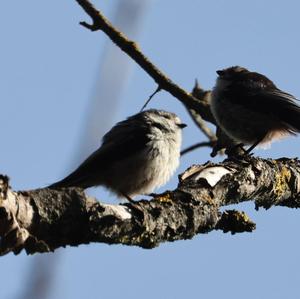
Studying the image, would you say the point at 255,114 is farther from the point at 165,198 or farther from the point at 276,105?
the point at 165,198

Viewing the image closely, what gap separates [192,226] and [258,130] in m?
3.42

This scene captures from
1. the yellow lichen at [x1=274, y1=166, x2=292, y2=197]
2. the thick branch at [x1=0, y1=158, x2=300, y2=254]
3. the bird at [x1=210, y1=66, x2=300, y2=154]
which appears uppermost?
the bird at [x1=210, y1=66, x2=300, y2=154]

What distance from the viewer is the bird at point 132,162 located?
528cm

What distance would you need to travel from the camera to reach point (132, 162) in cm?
537

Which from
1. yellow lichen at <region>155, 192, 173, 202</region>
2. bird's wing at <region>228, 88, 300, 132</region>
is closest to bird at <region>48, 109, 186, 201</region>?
bird's wing at <region>228, 88, 300, 132</region>

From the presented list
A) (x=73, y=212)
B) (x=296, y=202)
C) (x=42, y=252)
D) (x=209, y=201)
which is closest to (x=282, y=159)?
(x=296, y=202)

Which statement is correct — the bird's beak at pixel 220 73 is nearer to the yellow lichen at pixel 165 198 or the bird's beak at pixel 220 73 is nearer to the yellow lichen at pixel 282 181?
the yellow lichen at pixel 282 181

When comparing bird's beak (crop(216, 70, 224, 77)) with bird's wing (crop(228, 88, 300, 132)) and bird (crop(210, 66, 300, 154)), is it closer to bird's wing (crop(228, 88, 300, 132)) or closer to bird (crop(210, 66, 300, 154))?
bird (crop(210, 66, 300, 154))

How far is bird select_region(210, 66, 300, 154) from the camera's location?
21.1ft

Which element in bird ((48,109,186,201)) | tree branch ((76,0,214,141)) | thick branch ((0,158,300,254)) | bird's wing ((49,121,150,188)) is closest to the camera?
thick branch ((0,158,300,254))

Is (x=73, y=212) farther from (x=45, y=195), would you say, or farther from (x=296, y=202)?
(x=296, y=202)

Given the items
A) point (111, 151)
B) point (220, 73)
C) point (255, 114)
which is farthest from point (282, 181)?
point (220, 73)

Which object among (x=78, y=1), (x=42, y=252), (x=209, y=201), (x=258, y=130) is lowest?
(x=42, y=252)

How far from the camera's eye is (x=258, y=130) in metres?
6.51
